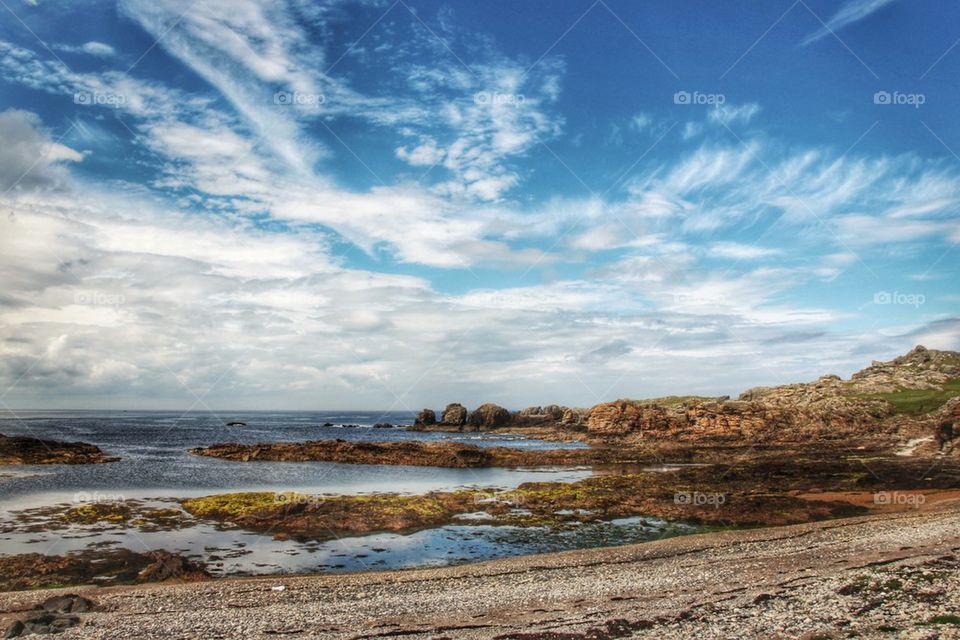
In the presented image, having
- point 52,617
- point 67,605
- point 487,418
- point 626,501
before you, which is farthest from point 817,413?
point 52,617

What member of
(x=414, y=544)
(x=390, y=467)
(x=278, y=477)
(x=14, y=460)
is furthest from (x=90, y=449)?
(x=414, y=544)

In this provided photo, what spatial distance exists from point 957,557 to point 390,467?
62.7 m

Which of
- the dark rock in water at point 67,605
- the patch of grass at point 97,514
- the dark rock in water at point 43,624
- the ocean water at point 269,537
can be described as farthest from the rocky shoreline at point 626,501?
the dark rock in water at point 43,624

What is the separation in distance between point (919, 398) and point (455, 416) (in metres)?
116

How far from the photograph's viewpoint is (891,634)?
1745cm

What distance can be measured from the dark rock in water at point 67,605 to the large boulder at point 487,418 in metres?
150

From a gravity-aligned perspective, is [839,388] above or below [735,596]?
above

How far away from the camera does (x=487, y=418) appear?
17412 centimetres

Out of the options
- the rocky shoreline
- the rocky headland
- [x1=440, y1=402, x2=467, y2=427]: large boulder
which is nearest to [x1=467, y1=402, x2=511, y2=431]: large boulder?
[x1=440, y1=402, x2=467, y2=427]: large boulder

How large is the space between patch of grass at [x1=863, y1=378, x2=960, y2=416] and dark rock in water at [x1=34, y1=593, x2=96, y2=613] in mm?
118681

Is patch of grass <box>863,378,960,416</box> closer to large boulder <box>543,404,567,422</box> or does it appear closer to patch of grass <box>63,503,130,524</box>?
large boulder <box>543,404,567,422</box>

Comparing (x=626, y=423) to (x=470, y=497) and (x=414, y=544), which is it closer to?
(x=470, y=497)

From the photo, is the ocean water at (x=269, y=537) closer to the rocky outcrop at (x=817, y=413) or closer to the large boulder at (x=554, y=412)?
the rocky outcrop at (x=817, y=413)

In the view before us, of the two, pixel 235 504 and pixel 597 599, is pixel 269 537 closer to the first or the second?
pixel 235 504
